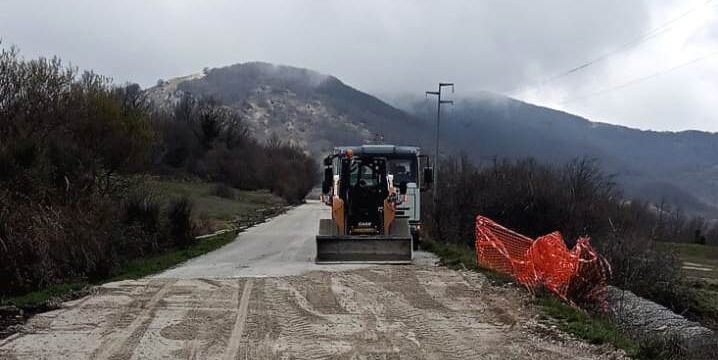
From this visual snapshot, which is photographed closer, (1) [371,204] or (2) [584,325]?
(2) [584,325]

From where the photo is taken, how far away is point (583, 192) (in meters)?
37.2

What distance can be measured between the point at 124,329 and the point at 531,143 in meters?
80.2

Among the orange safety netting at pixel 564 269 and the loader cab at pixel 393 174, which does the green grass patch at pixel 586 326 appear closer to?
the orange safety netting at pixel 564 269

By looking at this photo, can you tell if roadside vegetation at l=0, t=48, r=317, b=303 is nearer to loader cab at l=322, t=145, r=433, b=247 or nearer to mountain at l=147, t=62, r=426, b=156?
loader cab at l=322, t=145, r=433, b=247

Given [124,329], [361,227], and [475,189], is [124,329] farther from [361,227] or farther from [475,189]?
[475,189]

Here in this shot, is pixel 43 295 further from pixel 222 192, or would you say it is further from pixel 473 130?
pixel 473 130

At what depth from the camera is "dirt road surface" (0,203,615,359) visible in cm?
972

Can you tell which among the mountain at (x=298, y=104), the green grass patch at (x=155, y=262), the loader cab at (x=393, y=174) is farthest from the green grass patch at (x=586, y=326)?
the mountain at (x=298, y=104)

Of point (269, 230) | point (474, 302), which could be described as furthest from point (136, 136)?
point (474, 302)

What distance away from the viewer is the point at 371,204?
76.3 feet

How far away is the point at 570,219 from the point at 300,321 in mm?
23928

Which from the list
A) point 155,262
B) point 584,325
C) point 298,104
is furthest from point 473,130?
point 298,104

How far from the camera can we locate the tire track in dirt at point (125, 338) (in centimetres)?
935

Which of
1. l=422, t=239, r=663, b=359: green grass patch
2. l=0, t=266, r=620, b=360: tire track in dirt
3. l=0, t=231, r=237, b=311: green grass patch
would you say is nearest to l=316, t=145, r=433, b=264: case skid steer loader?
l=0, t=231, r=237, b=311: green grass patch
